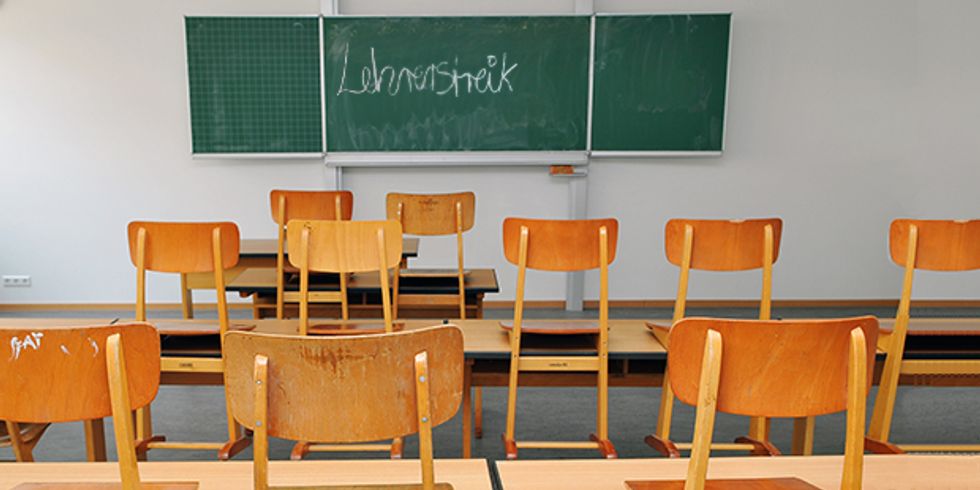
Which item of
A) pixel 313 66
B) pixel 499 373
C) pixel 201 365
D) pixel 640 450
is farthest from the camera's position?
pixel 313 66

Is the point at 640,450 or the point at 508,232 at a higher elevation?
the point at 508,232

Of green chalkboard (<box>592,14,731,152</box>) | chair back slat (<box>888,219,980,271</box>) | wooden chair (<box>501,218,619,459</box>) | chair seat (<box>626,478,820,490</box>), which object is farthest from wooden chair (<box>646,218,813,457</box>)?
green chalkboard (<box>592,14,731,152</box>)

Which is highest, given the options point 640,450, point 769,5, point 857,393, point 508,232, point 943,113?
point 769,5

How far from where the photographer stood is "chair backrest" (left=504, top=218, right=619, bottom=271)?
236cm

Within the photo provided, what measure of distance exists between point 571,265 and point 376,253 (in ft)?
2.21

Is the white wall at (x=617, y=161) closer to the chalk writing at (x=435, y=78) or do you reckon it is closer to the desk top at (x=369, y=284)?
the chalk writing at (x=435, y=78)

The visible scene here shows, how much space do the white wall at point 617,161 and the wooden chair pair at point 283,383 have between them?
410 cm

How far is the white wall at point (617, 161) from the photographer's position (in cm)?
512

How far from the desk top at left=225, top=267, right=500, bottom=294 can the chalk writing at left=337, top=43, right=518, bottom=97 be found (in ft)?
6.30

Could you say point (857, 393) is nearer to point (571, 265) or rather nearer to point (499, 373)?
point (571, 265)

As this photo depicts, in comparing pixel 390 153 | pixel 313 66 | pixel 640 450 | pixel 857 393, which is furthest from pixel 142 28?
pixel 857 393

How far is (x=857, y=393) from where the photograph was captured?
1.27 metres

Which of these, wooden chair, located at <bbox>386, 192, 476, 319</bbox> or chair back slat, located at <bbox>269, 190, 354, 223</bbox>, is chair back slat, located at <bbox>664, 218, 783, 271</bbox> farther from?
chair back slat, located at <bbox>269, 190, 354, 223</bbox>

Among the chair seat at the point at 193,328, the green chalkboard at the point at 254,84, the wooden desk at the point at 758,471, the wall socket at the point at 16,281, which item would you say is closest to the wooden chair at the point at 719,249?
the wooden desk at the point at 758,471
